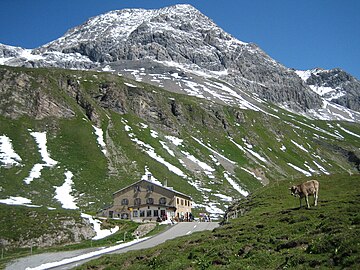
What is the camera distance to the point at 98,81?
189 m

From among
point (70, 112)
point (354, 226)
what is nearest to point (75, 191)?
point (70, 112)

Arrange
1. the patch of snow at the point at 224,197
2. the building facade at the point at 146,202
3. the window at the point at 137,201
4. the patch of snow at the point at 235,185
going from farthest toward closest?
the patch of snow at the point at 235,185
the patch of snow at the point at 224,197
the window at the point at 137,201
the building facade at the point at 146,202

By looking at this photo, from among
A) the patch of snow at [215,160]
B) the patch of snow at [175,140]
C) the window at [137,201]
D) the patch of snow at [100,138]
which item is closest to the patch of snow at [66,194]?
the window at [137,201]

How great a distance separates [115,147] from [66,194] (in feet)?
130

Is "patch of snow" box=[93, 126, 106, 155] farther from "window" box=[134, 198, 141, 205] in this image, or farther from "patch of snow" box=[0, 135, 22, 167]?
"window" box=[134, 198, 141, 205]

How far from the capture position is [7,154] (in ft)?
371

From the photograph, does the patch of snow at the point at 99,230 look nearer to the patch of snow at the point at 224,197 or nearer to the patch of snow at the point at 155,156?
the patch of snow at the point at 224,197

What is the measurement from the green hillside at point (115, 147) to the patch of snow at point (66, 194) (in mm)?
941

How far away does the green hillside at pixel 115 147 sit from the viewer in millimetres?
107356

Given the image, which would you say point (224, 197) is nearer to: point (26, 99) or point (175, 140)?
point (175, 140)

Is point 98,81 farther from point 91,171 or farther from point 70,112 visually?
point 91,171

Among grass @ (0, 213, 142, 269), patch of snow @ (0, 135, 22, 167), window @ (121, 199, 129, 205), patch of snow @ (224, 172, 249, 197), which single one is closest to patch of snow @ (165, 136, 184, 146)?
patch of snow @ (224, 172, 249, 197)

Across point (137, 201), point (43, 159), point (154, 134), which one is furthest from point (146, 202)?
point (154, 134)

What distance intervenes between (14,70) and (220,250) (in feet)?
517
